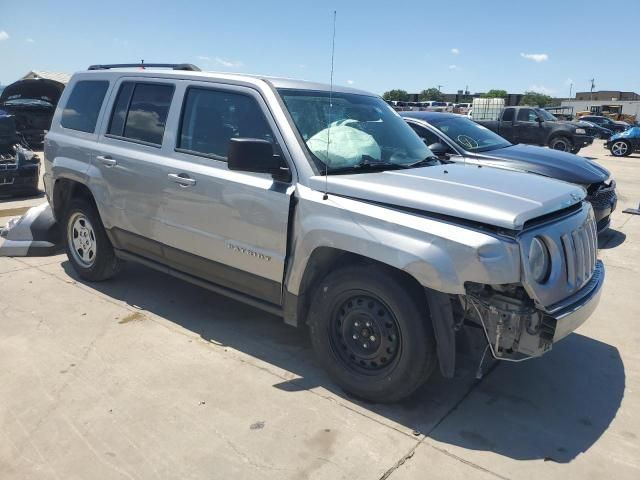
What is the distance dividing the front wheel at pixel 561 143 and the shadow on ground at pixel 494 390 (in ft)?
A: 52.9

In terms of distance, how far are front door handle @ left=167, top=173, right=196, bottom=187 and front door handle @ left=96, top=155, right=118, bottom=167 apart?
0.83 metres

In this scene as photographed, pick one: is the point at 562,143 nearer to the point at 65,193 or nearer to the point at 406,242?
the point at 65,193

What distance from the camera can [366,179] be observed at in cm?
348

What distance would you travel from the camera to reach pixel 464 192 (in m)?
3.23

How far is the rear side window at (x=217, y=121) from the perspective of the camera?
12.8 feet

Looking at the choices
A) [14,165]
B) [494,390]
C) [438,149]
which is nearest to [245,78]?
[494,390]

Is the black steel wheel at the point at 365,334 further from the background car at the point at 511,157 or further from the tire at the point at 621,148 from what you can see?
the tire at the point at 621,148

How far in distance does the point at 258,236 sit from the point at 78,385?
1538mm

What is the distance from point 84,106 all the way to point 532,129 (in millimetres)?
16708

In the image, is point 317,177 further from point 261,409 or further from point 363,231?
point 261,409

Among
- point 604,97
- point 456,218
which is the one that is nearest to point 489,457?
point 456,218

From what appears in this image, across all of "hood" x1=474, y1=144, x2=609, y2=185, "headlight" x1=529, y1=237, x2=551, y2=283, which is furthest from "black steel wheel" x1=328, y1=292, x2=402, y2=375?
"hood" x1=474, y1=144, x2=609, y2=185

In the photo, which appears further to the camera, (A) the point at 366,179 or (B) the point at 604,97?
(B) the point at 604,97

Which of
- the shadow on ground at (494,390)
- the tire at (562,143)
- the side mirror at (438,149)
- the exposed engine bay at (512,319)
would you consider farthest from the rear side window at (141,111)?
the tire at (562,143)
